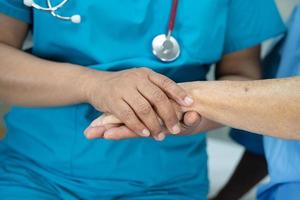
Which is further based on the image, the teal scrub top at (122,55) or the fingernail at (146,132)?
the teal scrub top at (122,55)

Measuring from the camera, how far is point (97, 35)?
100cm

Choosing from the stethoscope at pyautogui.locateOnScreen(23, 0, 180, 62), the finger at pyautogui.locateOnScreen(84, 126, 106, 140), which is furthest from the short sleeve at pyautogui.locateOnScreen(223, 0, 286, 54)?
the finger at pyautogui.locateOnScreen(84, 126, 106, 140)

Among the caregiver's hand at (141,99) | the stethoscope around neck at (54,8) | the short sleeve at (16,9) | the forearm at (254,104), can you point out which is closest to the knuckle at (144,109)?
the caregiver's hand at (141,99)

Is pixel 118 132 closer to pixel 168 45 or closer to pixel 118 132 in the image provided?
pixel 118 132

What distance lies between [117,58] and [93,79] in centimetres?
12

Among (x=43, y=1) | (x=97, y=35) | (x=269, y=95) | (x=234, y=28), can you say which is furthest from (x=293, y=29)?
(x=43, y=1)

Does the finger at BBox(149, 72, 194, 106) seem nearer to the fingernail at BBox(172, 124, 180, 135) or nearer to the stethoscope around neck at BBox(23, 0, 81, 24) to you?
the fingernail at BBox(172, 124, 180, 135)

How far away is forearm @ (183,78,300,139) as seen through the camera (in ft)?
2.81

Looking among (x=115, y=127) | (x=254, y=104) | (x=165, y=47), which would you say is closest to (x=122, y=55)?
(x=165, y=47)

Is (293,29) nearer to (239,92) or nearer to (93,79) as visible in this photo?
(239,92)

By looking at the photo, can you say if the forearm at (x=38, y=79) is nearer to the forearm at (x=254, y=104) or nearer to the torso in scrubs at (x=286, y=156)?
the forearm at (x=254, y=104)

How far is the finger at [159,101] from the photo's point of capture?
0.86 metres

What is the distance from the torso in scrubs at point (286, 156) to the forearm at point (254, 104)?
0.62 feet

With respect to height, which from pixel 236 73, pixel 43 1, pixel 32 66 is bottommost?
pixel 236 73
